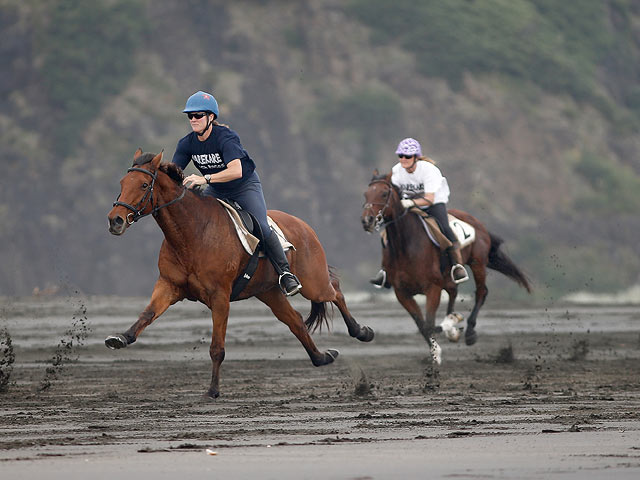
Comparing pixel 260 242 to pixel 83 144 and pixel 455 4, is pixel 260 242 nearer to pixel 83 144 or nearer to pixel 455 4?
pixel 83 144

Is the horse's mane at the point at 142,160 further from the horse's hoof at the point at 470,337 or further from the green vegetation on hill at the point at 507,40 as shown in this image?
the green vegetation on hill at the point at 507,40

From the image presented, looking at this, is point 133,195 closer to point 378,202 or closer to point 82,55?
point 378,202

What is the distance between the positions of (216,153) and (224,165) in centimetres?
13

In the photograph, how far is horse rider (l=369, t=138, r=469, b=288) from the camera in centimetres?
1708

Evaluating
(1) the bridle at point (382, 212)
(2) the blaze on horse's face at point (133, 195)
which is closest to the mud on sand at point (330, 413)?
(2) the blaze on horse's face at point (133, 195)

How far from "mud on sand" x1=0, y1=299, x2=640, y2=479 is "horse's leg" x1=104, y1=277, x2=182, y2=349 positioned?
56cm

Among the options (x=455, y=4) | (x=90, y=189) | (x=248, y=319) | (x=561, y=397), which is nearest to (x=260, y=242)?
(x=561, y=397)

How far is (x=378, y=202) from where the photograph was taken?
16.3 m

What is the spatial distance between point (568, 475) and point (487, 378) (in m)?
7.29

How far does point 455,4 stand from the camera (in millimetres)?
51688

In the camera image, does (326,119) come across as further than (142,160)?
Yes

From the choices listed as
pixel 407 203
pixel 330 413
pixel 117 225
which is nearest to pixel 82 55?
pixel 407 203

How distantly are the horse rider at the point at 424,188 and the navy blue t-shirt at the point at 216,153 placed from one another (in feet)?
15.6

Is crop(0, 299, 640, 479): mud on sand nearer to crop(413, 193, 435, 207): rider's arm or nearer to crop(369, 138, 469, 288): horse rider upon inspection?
crop(369, 138, 469, 288): horse rider
